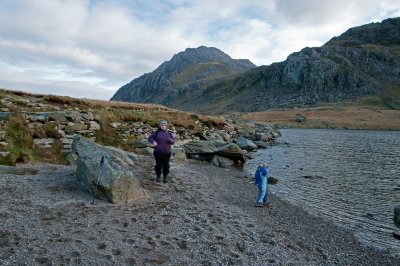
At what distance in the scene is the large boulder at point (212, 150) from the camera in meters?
32.4

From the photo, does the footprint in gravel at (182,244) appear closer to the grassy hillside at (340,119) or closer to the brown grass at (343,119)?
the grassy hillside at (340,119)

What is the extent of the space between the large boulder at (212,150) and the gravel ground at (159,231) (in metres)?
14.5

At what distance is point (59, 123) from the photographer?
25.3 m

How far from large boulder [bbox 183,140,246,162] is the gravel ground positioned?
14524mm

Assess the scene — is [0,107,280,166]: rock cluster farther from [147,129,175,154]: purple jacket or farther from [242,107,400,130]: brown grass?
[242,107,400,130]: brown grass

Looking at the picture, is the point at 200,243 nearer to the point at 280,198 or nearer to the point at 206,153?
the point at 280,198

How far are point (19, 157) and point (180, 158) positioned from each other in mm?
12823

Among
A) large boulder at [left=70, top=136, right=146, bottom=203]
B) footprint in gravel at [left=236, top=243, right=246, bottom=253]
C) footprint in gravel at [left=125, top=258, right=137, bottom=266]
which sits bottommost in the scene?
footprint in gravel at [left=236, top=243, right=246, bottom=253]

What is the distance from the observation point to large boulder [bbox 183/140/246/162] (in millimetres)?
32375

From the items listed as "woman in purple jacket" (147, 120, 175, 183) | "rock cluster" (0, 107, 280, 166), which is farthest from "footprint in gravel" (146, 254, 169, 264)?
"rock cluster" (0, 107, 280, 166)

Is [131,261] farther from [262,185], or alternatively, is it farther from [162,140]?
[262,185]

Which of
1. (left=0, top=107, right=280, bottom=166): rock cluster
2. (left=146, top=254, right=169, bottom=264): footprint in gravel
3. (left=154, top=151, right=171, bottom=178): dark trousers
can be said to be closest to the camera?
(left=146, top=254, right=169, bottom=264): footprint in gravel

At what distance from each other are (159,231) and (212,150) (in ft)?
70.0

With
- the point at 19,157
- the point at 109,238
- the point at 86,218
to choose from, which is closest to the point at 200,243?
the point at 109,238
